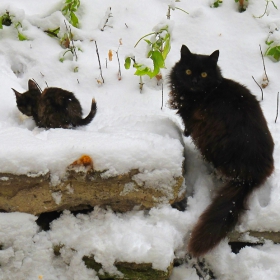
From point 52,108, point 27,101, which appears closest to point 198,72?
point 52,108

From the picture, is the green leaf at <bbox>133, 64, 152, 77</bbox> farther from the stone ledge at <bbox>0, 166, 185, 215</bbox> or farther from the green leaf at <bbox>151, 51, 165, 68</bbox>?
the stone ledge at <bbox>0, 166, 185, 215</bbox>

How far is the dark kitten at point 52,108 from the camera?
326 centimetres

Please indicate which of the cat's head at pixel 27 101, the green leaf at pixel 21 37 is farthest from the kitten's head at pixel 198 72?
→ the green leaf at pixel 21 37

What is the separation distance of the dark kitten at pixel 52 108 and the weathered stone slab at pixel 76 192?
839mm

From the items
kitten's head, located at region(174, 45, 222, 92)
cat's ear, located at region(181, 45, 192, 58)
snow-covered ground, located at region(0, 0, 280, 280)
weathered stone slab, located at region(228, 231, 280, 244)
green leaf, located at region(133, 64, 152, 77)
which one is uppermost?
cat's ear, located at region(181, 45, 192, 58)

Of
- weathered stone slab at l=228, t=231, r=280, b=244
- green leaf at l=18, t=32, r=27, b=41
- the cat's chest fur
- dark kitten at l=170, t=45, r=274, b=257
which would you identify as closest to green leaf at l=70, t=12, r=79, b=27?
green leaf at l=18, t=32, r=27, b=41

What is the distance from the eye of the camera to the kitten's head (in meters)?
3.08

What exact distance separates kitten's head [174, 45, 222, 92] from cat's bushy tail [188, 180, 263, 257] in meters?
0.87

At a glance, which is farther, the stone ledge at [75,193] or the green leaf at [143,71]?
the green leaf at [143,71]

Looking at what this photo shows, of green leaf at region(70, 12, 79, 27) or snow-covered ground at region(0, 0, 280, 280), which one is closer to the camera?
snow-covered ground at region(0, 0, 280, 280)

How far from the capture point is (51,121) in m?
3.27

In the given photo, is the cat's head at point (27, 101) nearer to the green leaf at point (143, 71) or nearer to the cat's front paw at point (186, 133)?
the green leaf at point (143, 71)

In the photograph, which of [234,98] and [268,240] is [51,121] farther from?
[268,240]

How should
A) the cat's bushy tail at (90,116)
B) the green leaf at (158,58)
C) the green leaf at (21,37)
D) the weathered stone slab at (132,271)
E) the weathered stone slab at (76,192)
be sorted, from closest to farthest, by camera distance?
the weathered stone slab at (132,271) < the weathered stone slab at (76,192) < the green leaf at (158,58) < the cat's bushy tail at (90,116) < the green leaf at (21,37)
